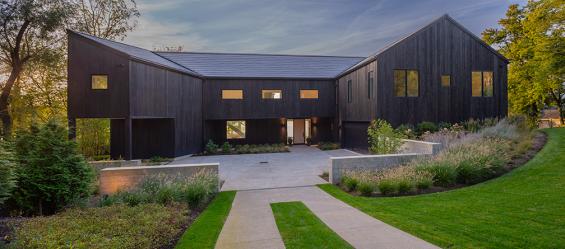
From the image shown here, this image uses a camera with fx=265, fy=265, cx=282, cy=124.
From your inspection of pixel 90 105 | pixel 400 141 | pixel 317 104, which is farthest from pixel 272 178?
pixel 317 104

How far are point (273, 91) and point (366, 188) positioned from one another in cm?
1210

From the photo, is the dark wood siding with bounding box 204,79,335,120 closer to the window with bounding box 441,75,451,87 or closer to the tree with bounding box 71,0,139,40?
the window with bounding box 441,75,451,87

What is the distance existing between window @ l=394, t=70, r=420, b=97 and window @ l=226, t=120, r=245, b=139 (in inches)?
411

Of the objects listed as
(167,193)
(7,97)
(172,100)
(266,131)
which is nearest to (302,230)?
(167,193)

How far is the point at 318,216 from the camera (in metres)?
5.55

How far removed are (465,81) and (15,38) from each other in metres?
24.6

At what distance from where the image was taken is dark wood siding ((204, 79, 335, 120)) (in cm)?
1736

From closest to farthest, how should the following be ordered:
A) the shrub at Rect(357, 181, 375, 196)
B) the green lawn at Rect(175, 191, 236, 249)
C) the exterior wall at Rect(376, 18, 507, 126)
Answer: the green lawn at Rect(175, 191, 236, 249) → the shrub at Rect(357, 181, 375, 196) → the exterior wall at Rect(376, 18, 507, 126)

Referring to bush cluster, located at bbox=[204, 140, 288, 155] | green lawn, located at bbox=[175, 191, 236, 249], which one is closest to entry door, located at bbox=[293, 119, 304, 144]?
bush cluster, located at bbox=[204, 140, 288, 155]

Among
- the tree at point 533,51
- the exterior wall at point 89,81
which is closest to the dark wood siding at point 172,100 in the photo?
the exterior wall at point 89,81

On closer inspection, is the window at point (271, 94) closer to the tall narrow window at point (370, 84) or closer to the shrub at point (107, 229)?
the tall narrow window at point (370, 84)

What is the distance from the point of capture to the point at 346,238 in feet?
14.3

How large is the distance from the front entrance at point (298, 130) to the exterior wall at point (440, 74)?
8479mm

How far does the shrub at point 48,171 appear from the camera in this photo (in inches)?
228
